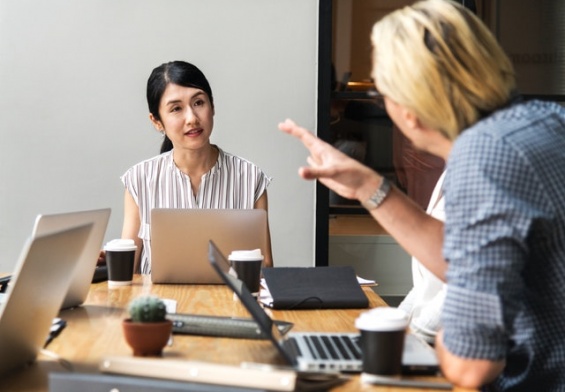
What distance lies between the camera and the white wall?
429cm

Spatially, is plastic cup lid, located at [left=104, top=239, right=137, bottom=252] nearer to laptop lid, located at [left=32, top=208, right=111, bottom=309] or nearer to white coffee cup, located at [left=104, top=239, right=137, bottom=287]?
white coffee cup, located at [left=104, top=239, right=137, bottom=287]

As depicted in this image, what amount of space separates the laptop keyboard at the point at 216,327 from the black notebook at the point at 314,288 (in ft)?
1.34

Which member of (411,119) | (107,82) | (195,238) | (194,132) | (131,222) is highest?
(411,119)

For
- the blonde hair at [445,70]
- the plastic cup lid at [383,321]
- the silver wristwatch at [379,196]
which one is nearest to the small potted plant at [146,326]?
the plastic cup lid at [383,321]

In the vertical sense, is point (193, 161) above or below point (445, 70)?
below

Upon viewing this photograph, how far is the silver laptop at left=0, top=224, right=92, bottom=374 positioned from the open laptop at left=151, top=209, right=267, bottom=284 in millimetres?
995

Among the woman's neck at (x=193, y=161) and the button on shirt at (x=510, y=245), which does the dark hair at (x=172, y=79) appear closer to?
the woman's neck at (x=193, y=161)

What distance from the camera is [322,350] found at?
1617 millimetres

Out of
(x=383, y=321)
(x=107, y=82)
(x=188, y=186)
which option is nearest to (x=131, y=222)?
(x=188, y=186)

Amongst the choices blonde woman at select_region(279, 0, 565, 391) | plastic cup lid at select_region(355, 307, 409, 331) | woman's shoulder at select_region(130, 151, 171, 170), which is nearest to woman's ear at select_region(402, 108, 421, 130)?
blonde woman at select_region(279, 0, 565, 391)

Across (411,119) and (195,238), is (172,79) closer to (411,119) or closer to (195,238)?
(195,238)

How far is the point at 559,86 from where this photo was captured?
4.71 m

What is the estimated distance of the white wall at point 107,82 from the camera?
14.1 ft

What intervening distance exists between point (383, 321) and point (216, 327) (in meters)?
0.48
